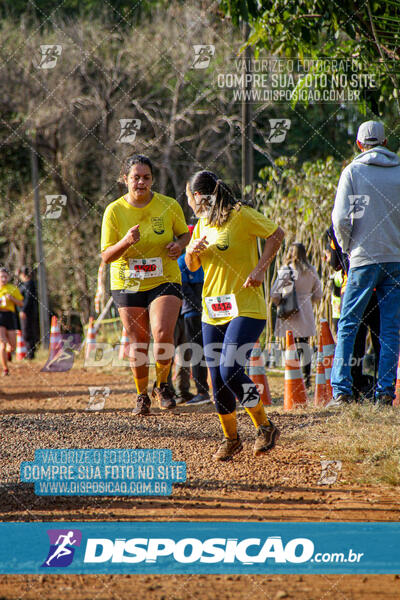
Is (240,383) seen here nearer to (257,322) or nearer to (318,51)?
(257,322)

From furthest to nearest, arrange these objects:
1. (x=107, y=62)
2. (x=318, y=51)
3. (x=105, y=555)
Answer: (x=107, y=62)
(x=318, y=51)
(x=105, y=555)

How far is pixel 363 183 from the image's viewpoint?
6.07m

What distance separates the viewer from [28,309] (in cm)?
1623

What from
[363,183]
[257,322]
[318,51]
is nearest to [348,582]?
[257,322]

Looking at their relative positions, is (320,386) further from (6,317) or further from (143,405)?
(6,317)

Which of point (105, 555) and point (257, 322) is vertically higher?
point (257, 322)

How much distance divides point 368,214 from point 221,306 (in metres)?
1.79

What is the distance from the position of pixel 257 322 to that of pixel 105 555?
2042mm

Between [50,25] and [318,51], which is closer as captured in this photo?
[318,51]

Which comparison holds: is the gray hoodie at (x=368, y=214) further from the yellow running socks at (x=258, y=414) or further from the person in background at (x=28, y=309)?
the person in background at (x=28, y=309)

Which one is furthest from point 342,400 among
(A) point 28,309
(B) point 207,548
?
(A) point 28,309

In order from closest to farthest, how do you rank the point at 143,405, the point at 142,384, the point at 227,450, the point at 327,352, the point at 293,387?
the point at 227,450 → the point at 143,405 → the point at 142,384 → the point at 293,387 → the point at 327,352

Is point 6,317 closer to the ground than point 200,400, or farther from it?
farther from it

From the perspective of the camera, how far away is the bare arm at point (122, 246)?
19.5 feet
